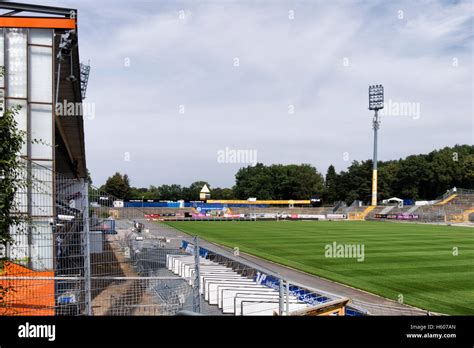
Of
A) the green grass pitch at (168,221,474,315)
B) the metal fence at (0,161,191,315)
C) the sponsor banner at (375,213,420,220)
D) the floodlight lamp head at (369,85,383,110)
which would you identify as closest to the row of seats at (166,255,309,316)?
the metal fence at (0,161,191,315)

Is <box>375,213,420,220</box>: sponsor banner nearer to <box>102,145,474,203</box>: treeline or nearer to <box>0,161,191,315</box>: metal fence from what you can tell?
<box>102,145,474,203</box>: treeline

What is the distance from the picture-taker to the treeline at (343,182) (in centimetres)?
10238

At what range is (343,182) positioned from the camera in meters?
120

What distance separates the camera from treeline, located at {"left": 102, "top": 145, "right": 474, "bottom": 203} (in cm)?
10238

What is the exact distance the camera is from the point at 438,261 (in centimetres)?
2291

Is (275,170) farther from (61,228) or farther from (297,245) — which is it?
(61,228)

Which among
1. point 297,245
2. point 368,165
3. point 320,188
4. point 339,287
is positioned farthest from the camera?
point 320,188

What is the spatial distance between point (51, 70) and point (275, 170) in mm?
117461

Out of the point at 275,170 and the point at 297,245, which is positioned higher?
the point at 275,170

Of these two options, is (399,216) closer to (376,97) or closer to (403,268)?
(376,97)

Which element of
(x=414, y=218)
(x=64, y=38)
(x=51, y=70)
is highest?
(x=64, y=38)

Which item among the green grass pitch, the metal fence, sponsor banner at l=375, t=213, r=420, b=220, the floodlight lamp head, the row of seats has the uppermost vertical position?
the floodlight lamp head
